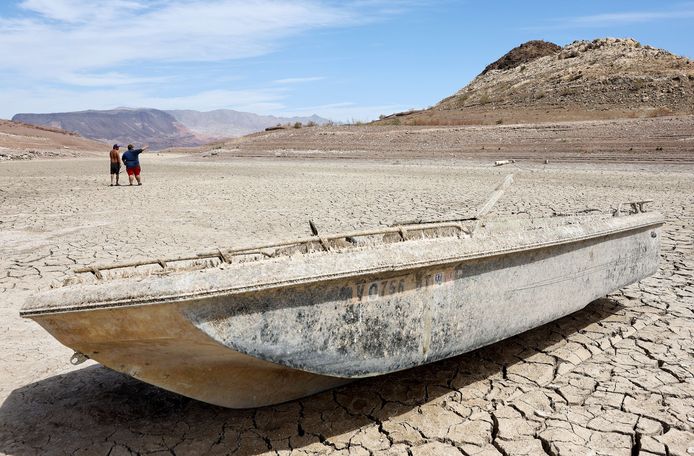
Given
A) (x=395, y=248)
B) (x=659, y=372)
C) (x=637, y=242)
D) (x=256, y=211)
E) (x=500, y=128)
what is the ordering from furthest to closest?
(x=500, y=128), (x=256, y=211), (x=637, y=242), (x=659, y=372), (x=395, y=248)

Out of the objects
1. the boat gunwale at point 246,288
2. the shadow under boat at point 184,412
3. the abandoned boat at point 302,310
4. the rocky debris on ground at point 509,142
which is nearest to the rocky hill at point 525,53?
the rocky debris on ground at point 509,142

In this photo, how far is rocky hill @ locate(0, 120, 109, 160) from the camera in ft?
104

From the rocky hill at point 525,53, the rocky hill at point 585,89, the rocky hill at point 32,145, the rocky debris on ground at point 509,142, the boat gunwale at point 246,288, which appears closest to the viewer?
the boat gunwale at point 246,288

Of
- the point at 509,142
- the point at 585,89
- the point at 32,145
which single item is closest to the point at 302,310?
the point at 509,142

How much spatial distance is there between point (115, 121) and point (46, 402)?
144 meters

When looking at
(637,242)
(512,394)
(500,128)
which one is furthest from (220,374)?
(500,128)

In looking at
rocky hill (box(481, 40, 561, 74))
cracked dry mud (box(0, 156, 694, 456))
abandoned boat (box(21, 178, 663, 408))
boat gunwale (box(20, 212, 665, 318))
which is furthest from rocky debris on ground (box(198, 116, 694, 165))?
rocky hill (box(481, 40, 561, 74))

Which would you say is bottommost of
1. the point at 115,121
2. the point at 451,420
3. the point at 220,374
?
the point at 451,420

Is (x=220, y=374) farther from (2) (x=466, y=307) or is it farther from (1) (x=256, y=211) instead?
(1) (x=256, y=211)

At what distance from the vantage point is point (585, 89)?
81.2ft

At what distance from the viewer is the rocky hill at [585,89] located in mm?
21312

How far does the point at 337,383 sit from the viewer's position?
2.77 meters

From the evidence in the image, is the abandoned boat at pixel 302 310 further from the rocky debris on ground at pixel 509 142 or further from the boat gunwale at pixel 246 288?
the rocky debris on ground at pixel 509 142

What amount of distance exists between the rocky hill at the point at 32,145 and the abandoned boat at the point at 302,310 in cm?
3269
